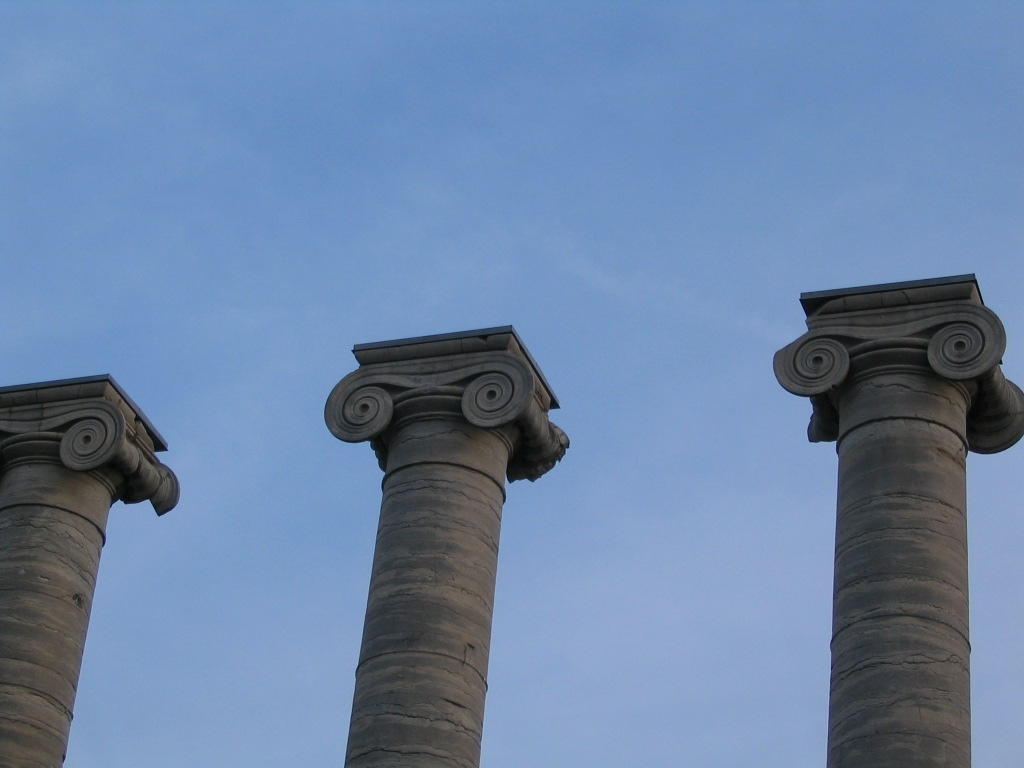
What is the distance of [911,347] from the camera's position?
3600 cm

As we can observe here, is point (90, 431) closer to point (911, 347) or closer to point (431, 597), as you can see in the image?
point (431, 597)

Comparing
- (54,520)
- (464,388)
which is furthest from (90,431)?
(464,388)

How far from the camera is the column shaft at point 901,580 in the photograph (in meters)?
32.7

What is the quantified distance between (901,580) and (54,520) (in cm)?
1434

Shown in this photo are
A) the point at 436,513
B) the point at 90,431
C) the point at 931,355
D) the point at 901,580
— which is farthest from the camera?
the point at 90,431

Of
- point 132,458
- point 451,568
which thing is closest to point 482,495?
point 451,568

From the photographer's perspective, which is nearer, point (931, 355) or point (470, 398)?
point (931, 355)

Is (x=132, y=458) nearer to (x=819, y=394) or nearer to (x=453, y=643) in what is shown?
(x=453, y=643)

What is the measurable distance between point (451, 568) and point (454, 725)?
8.25 feet

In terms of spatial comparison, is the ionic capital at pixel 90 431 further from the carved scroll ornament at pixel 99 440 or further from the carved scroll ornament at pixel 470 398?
the carved scroll ornament at pixel 470 398

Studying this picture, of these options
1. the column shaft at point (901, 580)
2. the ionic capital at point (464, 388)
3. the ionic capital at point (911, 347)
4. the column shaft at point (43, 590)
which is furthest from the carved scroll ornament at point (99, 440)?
the column shaft at point (901, 580)

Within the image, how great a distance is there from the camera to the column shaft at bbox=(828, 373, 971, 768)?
32.7 m

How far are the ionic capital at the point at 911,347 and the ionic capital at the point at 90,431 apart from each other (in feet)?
37.0

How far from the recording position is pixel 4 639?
3838 centimetres
